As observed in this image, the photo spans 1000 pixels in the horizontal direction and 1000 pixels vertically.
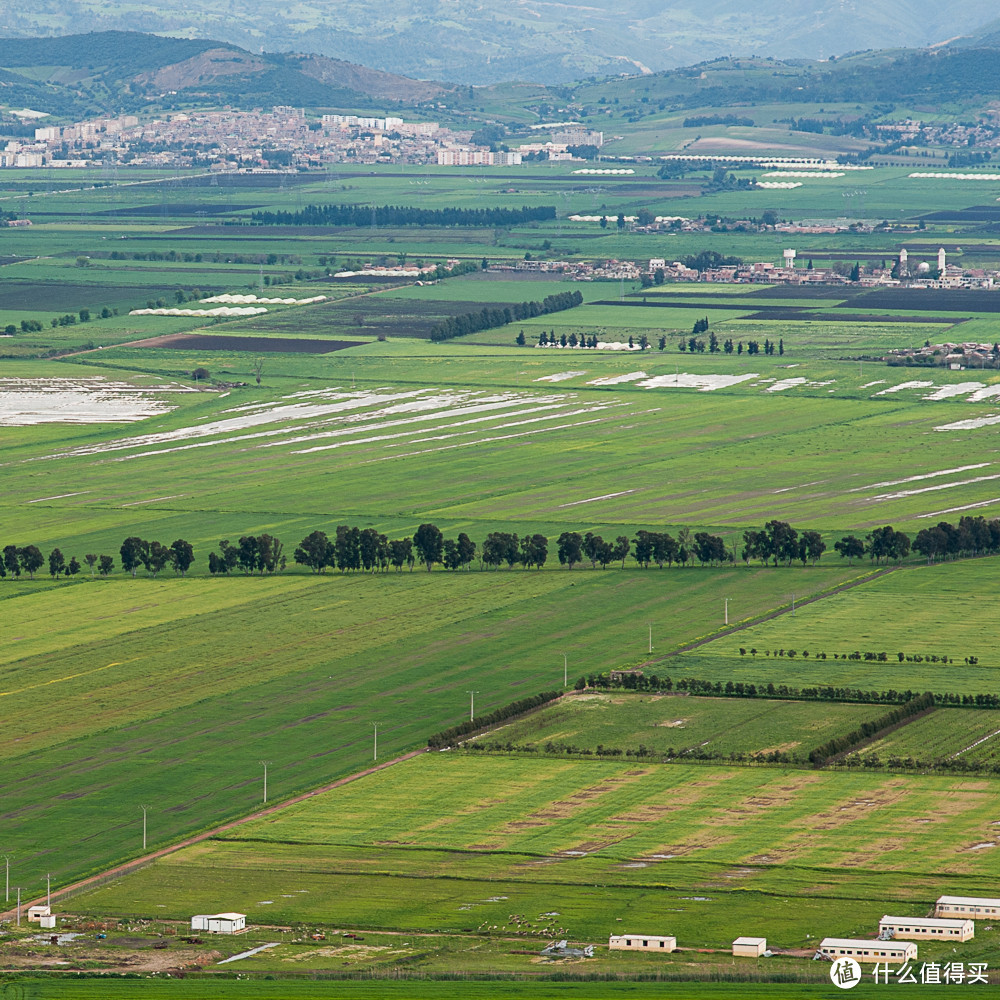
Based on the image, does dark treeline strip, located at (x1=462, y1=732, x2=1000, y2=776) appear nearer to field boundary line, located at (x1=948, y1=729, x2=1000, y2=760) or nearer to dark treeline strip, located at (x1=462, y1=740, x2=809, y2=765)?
dark treeline strip, located at (x1=462, y1=740, x2=809, y2=765)

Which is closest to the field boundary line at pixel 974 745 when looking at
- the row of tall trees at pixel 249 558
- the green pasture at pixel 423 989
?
the green pasture at pixel 423 989

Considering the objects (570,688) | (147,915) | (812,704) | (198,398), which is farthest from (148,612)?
(198,398)

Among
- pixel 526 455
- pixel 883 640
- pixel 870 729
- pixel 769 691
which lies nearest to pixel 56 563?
pixel 769 691

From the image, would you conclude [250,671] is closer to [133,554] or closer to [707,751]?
[133,554]

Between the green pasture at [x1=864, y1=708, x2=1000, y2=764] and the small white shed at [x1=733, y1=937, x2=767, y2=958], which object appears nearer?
the small white shed at [x1=733, y1=937, x2=767, y2=958]

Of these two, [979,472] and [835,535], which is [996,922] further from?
[979,472]

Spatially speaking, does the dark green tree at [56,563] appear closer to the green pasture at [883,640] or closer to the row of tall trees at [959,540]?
the green pasture at [883,640]

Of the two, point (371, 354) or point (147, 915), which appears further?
point (371, 354)

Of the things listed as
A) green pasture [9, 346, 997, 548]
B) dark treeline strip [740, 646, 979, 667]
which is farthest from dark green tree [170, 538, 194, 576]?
dark treeline strip [740, 646, 979, 667]
